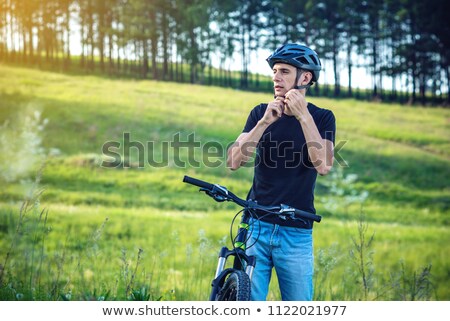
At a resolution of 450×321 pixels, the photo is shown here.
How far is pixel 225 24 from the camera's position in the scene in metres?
7.23

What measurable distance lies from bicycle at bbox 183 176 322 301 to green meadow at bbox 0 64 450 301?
3.92 m

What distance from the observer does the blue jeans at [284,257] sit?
2.32 m

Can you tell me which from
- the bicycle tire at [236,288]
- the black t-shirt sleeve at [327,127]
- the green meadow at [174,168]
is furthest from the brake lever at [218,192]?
the green meadow at [174,168]

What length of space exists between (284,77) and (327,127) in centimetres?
29

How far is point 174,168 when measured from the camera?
23.6ft

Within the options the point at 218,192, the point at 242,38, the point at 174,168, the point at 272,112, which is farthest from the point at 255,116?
the point at 242,38

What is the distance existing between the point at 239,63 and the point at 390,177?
96.9 inches

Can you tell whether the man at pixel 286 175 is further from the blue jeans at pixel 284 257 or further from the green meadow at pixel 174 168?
the green meadow at pixel 174 168

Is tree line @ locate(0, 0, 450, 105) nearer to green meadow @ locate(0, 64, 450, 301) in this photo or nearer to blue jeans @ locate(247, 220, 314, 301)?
green meadow @ locate(0, 64, 450, 301)

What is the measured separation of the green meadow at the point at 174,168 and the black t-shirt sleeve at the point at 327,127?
13.3 ft

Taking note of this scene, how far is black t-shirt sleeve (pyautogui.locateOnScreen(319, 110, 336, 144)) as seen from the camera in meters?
2.32

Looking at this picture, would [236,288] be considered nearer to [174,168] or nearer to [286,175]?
[286,175]

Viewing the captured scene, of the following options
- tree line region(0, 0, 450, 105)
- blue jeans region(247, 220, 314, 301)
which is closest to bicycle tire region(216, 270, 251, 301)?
blue jeans region(247, 220, 314, 301)
